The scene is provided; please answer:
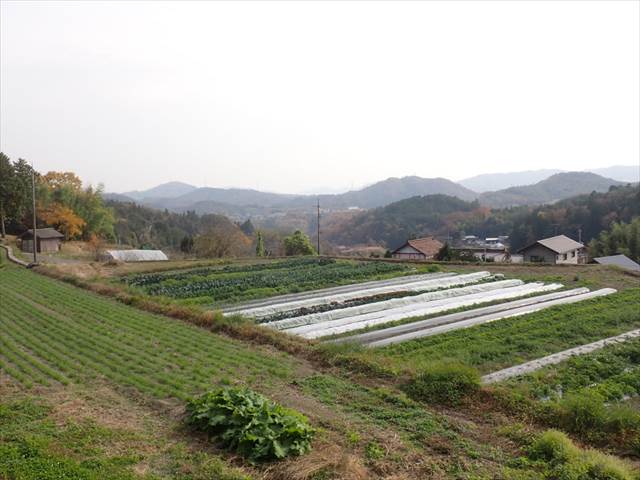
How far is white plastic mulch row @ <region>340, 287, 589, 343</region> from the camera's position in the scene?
40.0 feet

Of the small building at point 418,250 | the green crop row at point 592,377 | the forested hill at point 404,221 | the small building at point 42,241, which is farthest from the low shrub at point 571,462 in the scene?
the forested hill at point 404,221

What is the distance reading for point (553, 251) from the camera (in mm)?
37875

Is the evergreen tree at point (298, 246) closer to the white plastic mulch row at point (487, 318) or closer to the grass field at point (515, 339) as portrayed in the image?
the white plastic mulch row at point (487, 318)

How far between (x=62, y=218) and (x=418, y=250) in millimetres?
33762

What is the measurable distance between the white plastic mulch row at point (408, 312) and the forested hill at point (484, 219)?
4131cm

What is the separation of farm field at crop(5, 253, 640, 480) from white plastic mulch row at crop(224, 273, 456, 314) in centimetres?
24

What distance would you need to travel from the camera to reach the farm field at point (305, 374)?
558 cm

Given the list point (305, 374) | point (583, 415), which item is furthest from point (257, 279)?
point (583, 415)

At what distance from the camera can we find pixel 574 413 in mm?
6543

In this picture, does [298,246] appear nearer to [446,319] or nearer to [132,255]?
[132,255]

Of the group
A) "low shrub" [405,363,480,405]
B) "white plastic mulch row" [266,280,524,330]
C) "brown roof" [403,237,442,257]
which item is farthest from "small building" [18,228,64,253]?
"low shrub" [405,363,480,405]

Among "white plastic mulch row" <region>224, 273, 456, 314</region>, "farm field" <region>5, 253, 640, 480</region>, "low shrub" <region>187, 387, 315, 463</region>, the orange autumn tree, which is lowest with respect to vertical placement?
"white plastic mulch row" <region>224, 273, 456, 314</region>

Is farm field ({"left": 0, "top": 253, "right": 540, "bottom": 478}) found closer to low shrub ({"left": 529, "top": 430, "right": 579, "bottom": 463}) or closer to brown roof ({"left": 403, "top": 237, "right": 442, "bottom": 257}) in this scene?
low shrub ({"left": 529, "top": 430, "right": 579, "bottom": 463})

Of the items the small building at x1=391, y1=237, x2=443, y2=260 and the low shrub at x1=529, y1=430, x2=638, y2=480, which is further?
the small building at x1=391, y1=237, x2=443, y2=260
